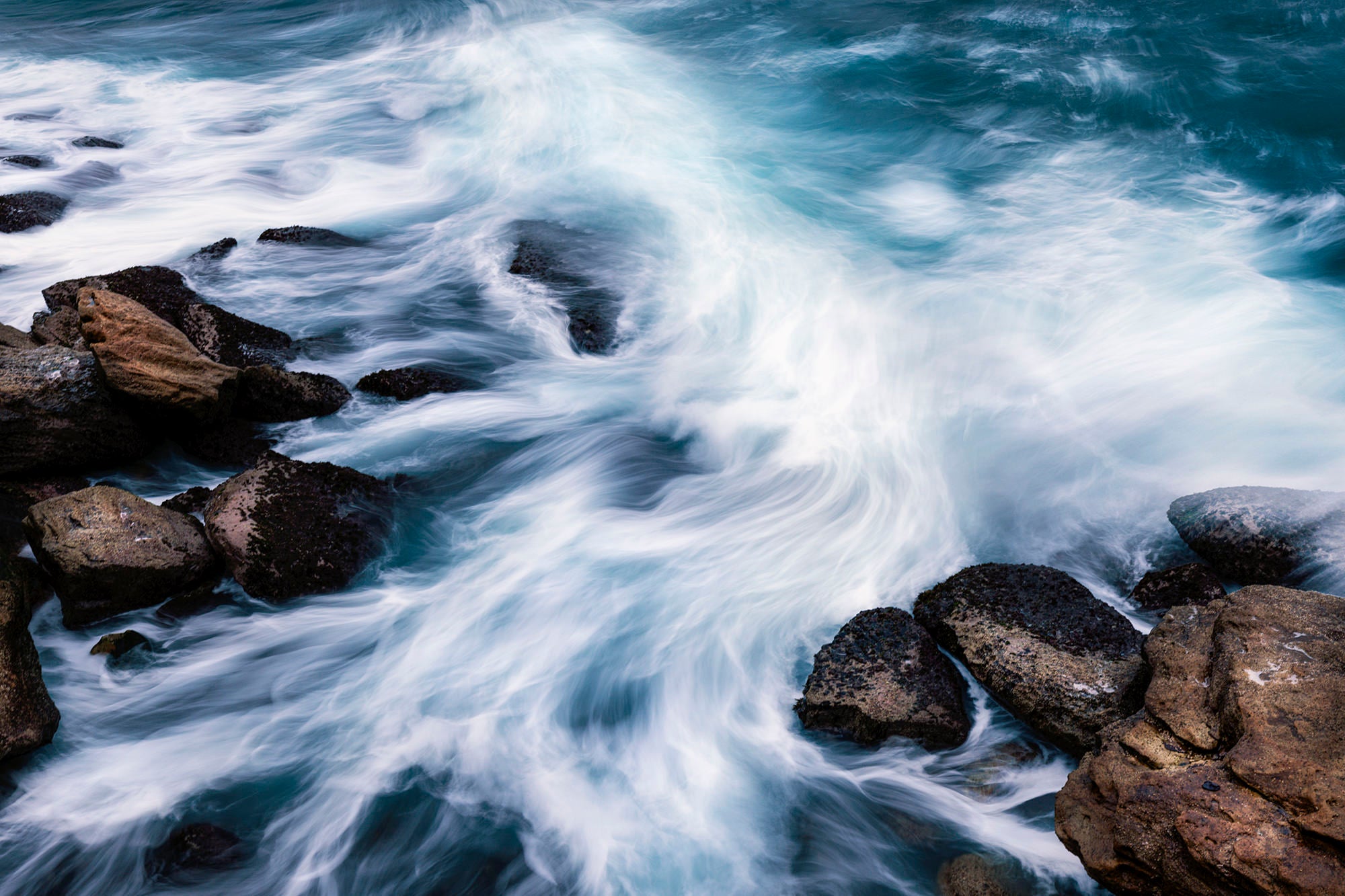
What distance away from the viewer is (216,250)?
25.3 feet

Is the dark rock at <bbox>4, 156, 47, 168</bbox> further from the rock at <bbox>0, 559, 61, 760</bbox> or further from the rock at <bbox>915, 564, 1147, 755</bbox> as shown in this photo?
the rock at <bbox>915, 564, 1147, 755</bbox>

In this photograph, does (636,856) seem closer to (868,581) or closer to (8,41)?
(868,581)

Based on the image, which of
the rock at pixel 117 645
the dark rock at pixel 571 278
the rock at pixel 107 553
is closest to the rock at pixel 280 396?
the rock at pixel 107 553

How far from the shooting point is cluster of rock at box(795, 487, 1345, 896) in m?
2.72

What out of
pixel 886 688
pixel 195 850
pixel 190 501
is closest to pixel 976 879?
pixel 886 688

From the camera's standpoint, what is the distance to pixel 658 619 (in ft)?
15.9

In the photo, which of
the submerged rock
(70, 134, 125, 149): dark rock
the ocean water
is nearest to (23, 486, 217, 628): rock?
the ocean water

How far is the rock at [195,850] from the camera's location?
11.3 feet

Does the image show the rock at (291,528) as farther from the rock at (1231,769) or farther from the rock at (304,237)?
the rock at (304,237)

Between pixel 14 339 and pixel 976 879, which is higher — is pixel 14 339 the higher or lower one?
the higher one

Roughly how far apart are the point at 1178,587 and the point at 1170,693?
1.48 m

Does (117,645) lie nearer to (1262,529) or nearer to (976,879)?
(976,879)

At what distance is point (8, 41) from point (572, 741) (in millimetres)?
14776

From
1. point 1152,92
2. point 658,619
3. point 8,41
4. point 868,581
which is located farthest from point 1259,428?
point 8,41
